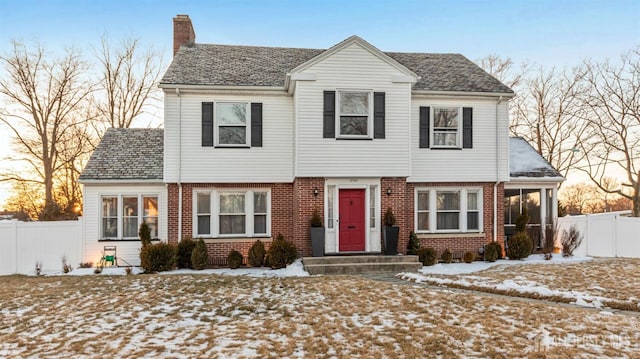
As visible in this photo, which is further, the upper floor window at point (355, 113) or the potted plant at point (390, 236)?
the upper floor window at point (355, 113)

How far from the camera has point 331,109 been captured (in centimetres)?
1368

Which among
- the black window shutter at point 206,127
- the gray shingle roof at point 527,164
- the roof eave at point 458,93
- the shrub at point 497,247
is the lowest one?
the shrub at point 497,247

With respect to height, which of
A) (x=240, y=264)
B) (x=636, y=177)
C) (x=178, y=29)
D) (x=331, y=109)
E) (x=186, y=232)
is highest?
(x=178, y=29)

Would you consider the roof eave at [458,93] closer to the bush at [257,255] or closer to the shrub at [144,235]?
the bush at [257,255]

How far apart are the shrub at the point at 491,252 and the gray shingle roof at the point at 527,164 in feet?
10.4

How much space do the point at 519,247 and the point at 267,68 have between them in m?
10.7

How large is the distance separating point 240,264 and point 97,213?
17.8 ft

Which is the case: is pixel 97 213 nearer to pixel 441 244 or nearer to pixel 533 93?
pixel 441 244

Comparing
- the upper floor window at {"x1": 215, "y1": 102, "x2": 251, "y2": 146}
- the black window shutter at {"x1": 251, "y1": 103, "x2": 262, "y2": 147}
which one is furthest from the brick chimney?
the black window shutter at {"x1": 251, "y1": 103, "x2": 262, "y2": 147}

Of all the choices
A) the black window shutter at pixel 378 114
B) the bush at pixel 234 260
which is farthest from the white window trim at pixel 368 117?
the bush at pixel 234 260

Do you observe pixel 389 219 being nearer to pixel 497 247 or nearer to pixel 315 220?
pixel 315 220

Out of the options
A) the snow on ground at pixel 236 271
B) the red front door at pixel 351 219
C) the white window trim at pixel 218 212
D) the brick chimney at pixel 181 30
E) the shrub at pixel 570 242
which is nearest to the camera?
the snow on ground at pixel 236 271

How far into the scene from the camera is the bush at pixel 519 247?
14.6 meters

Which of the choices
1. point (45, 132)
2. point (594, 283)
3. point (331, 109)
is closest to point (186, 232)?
point (331, 109)
